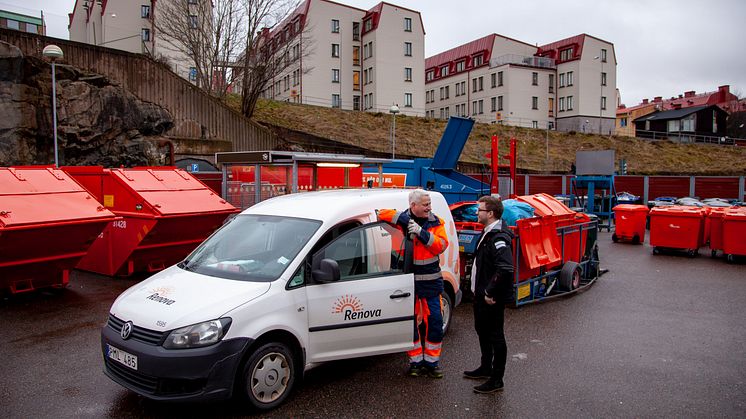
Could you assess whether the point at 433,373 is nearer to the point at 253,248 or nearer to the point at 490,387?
the point at 490,387

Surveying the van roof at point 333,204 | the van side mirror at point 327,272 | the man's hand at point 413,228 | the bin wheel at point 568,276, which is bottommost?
the bin wheel at point 568,276

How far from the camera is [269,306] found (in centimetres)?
430

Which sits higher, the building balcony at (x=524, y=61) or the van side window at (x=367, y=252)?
the building balcony at (x=524, y=61)

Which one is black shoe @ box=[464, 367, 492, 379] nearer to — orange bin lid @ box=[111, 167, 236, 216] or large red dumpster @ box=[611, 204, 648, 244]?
orange bin lid @ box=[111, 167, 236, 216]

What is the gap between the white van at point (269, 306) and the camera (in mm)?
4008

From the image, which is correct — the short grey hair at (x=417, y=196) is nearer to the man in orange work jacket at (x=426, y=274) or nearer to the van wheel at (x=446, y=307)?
the man in orange work jacket at (x=426, y=274)

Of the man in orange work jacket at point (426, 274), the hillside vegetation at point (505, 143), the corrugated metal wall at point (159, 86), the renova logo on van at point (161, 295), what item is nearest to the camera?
the renova logo on van at point (161, 295)

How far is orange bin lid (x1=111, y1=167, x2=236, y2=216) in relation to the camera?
9.55 m

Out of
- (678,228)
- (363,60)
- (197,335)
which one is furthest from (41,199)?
(363,60)

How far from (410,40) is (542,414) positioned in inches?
1954

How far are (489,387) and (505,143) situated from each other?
39.5m

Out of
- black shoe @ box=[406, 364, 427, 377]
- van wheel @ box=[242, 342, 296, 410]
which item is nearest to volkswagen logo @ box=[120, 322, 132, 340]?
van wheel @ box=[242, 342, 296, 410]

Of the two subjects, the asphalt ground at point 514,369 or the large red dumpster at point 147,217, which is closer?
the asphalt ground at point 514,369

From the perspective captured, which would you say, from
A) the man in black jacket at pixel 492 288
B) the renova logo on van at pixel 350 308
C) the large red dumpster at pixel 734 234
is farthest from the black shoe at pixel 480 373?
the large red dumpster at pixel 734 234
